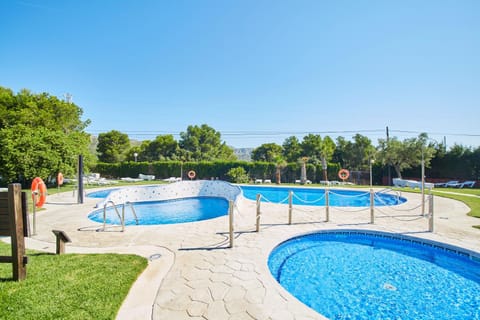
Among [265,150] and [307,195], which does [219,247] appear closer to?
[307,195]

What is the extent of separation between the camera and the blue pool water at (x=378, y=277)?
3305 millimetres

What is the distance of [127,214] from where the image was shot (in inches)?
438

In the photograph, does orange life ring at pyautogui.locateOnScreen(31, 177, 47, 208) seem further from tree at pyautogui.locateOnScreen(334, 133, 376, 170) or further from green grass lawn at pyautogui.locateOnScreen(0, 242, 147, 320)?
tree at pyautogui.locateOnScreen(334, 133, 376, 170)

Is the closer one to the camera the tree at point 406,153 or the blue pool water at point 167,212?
the blue pool water at point 167,212

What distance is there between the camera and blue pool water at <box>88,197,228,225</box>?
980 cm

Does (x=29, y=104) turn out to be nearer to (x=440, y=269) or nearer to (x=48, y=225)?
(x=48, y=225)

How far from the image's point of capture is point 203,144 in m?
38.2

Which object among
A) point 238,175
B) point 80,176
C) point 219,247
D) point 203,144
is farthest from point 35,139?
point 203,144

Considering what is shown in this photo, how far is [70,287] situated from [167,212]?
8.74m

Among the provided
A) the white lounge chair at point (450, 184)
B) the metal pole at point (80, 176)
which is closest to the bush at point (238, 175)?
the metal pole at point (80, 176)

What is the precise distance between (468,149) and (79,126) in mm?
37747

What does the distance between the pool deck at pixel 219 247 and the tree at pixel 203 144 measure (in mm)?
26282

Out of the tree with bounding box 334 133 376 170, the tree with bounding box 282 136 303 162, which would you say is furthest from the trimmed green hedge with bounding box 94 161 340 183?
the tree with bounding box 282 136 303 162

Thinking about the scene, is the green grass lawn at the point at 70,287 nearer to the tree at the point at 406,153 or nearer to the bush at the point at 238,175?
the bush at the point at 238,175
